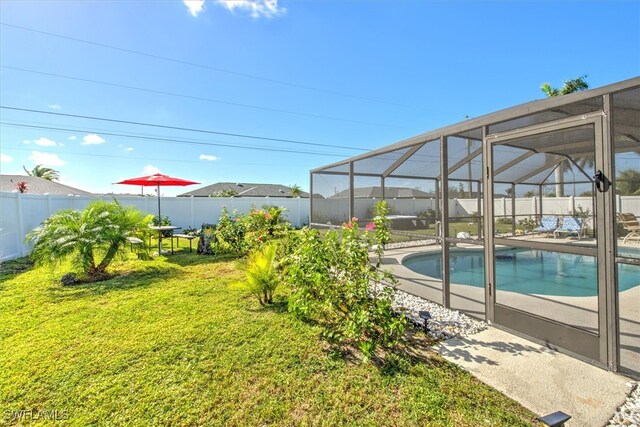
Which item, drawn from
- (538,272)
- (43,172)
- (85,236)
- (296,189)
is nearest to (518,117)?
Answer: (538,272)

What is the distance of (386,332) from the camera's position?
9.08 ft

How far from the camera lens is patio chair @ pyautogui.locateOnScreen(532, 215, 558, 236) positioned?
3373 millimetres

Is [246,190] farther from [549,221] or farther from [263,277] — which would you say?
[549,221]

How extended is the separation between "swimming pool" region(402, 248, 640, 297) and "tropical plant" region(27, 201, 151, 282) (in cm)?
640

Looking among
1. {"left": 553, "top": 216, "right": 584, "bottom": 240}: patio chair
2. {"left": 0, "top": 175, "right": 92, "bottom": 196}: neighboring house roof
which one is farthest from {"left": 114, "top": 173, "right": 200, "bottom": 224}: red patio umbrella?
{"left": 0, "top": 175, "right": 92, "bottom": 196}: neighboring house roof

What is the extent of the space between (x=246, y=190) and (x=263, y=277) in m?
29.2

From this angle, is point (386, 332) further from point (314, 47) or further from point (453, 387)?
point (314, 47)

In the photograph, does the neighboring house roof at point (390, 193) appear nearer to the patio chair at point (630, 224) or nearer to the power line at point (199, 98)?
the patio chair at point (630, 224)

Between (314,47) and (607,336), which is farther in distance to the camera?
(314,47)

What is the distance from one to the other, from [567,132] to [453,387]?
2736 mm

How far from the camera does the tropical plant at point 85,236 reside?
202 inches

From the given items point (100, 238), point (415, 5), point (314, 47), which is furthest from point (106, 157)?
point (415, 5)

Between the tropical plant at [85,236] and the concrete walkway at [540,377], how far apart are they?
617 centimetres

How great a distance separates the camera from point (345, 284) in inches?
123
